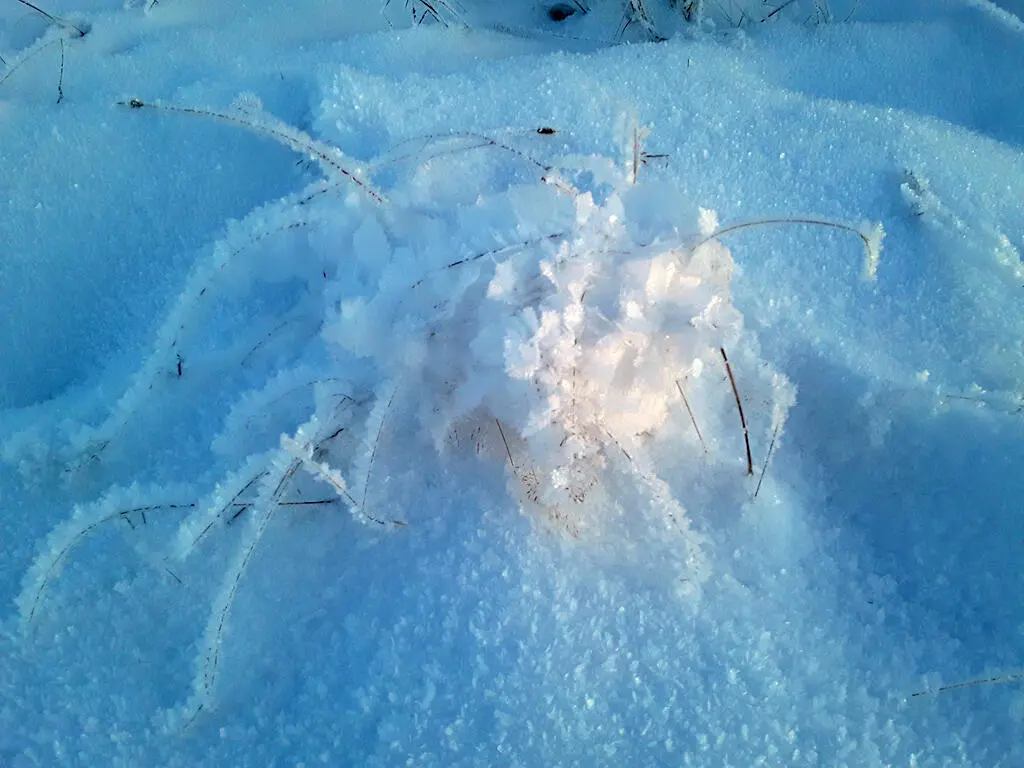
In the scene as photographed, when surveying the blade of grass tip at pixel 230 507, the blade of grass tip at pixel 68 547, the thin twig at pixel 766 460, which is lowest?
the blade of grass tip at pixel 68 547

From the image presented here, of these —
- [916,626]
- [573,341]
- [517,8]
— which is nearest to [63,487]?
[573,341]

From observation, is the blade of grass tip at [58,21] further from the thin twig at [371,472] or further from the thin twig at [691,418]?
the thin twig at [691,418]

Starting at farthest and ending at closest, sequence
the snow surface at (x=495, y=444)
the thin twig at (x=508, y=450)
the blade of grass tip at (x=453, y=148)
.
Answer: the blade of grass tip at (x=453, y=148) < the thin twig at (x=508, y=450) < the snow surface at (x=495, y=444)

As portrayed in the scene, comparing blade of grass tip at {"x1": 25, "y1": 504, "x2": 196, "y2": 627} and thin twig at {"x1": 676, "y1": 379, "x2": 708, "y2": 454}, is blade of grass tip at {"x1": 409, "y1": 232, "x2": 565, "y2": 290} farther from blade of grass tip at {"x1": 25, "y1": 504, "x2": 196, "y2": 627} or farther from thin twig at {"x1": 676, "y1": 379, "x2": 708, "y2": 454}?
blade of grass tip at {"x1": 25, "y1": 504, "x2": 196, "y2": 627}

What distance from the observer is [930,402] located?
998 millimetres

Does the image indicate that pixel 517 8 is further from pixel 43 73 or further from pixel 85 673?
pixel 85 673

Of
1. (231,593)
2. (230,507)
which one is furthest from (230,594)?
(230,507)

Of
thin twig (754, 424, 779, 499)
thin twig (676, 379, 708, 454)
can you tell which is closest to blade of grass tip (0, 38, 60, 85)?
thin twig (676, 379, 708, 454)

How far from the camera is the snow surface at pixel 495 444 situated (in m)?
0.81

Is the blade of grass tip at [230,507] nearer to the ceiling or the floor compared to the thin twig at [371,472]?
nearer to the floor

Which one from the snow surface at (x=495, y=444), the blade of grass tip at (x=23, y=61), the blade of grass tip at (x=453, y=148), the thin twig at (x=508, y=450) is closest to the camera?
the snow surface at (x=495, y=444)

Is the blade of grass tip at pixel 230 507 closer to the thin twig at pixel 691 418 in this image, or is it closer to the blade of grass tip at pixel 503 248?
the blade of grass tip at pixel 503 248

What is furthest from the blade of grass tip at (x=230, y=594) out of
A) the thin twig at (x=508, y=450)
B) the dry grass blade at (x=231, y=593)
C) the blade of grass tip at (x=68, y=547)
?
the thin twig at (x=508, y=450)

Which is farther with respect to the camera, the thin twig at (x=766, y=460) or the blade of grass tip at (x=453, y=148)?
the blade of grass tip at (x=453, y=148)
